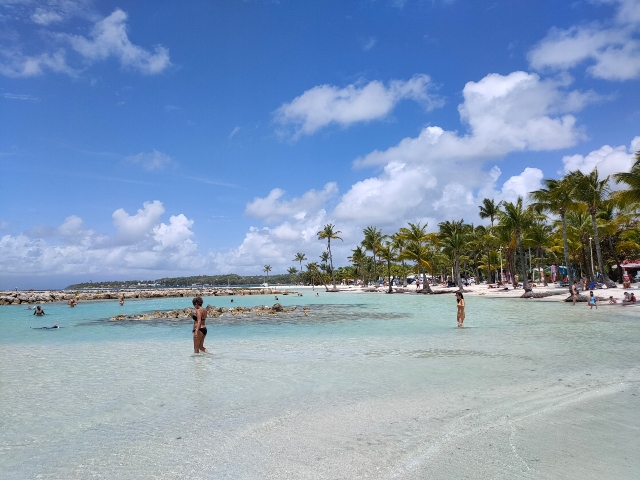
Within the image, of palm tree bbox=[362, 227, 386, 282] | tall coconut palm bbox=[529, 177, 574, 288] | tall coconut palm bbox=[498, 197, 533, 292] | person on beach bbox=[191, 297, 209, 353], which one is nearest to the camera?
person on beach bbox=[191, 297, 209, 353]

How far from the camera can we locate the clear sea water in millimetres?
5438

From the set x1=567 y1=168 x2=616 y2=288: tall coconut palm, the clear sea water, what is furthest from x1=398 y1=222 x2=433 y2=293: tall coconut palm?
the clear sea water

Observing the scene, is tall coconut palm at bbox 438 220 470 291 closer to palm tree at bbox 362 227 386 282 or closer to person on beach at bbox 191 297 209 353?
palm tree at bbox 362 227 386 282

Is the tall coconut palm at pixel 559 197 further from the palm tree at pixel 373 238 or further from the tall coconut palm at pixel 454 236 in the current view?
the palm tree at pixel 373 238

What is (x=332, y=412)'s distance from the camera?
770 centimetres

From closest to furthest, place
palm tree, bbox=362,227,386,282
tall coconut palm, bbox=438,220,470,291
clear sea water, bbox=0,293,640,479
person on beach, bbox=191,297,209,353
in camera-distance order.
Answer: clear sea water, bbox=0,293,640,479, person on beach, bbox=191,297,209,353, tall coconut palm, bbox=438,220,470,291, palm tree, bbox=362,227,386,282

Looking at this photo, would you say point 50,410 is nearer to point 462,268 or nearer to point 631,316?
point 631,316

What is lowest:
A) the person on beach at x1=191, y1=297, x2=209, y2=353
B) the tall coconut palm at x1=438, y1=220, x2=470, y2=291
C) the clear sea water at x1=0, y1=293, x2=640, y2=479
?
the clear sea water at x1=0, y1=293, x2=640, y2=479

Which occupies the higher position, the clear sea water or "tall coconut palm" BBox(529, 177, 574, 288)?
"tall coconut palm" BBox(529, 177, 574, 288)

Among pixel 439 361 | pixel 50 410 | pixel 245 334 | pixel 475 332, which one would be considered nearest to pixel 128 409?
pixel 50 410

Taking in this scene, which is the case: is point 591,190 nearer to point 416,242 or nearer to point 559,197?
point 559,197

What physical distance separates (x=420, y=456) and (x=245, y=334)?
17098 millimetres

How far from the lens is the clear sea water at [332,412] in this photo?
17.8 ft

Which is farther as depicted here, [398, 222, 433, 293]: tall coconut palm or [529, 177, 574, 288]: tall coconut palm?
[398, 222, 433, 293]: tall coconut palm
